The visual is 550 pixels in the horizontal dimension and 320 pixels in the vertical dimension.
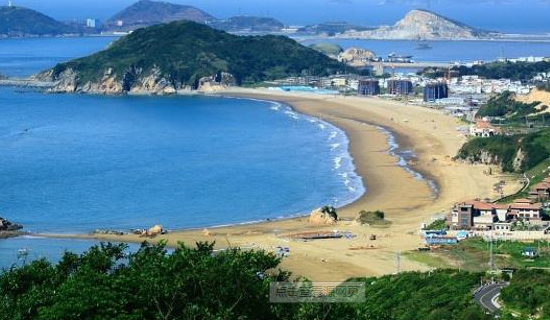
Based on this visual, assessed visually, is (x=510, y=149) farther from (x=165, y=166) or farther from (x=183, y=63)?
(x=183, y=63)

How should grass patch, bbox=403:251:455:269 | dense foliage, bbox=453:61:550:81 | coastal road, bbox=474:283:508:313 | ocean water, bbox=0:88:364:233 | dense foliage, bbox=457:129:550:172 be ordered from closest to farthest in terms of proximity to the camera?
coastal road, bbox=474:283:508:313
grass patch, bbox=403:251:455:269
ocean water, bbox=0:88:364:233
dense foliage, bbox=457:129:550:172
dense foliage, bbox=453:61:550:81

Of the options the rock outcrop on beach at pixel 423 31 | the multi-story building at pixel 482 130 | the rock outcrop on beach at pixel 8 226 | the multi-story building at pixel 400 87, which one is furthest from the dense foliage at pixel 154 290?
the rock outcrop on beach at pixel 423 31

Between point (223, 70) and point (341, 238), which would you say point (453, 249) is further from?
point (223, 70)

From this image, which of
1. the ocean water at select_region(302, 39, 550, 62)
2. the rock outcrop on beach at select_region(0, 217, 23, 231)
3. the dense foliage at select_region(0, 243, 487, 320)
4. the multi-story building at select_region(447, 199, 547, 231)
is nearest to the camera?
the dense foliage at select_region(0, 243, 487, 320)

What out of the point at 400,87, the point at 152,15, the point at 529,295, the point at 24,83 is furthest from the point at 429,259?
the point at 152,15

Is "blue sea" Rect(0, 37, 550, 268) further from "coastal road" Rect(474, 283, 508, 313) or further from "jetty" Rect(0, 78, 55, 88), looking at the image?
"coastal road" Rect(474, 283, 508, 313)

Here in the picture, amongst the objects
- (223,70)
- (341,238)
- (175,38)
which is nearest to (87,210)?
(341,238)

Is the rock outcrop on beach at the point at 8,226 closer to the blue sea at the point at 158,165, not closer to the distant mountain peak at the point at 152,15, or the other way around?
the blue sea at the point at 158,165

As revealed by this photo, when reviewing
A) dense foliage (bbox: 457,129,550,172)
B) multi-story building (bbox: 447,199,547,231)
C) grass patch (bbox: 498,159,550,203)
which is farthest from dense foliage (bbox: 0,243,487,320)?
dense foliage (bbox: 457,129,550,172)
